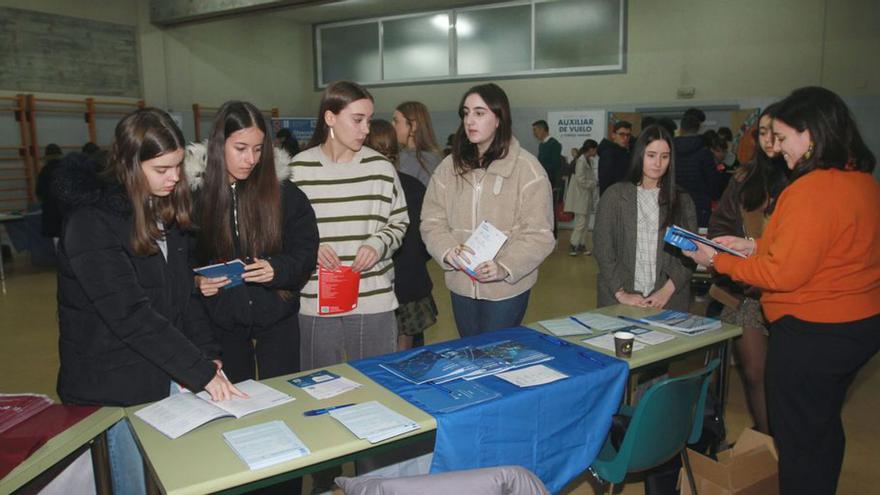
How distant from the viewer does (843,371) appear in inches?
74.7

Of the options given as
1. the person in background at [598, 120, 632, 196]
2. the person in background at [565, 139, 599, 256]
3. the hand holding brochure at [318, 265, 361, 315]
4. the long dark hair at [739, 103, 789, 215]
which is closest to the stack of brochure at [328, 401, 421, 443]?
the hand holding brochure at [318, 265, 361, 315]

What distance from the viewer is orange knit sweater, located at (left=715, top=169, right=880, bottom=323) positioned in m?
1.82

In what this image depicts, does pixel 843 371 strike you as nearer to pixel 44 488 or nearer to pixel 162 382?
pixel 162 382

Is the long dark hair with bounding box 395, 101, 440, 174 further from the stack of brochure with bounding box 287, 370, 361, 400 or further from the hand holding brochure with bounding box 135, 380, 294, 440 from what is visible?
the hand holding brochure with bounding box 135, 380, 294, 440

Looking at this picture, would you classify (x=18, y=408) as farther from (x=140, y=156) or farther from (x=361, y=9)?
(x=361, y=9)

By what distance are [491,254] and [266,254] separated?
2.61 feet

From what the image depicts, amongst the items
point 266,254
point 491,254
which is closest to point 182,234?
point 266,254

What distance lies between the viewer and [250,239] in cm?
210

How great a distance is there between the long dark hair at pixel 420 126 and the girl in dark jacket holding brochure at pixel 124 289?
1895mm

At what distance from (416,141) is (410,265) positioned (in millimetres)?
837

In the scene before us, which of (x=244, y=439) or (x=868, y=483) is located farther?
(x=868, y=483)

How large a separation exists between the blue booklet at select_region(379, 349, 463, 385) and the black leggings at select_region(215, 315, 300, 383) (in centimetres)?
36

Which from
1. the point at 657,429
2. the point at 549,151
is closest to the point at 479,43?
the point at 549,151

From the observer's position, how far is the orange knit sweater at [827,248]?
5.96 feet
